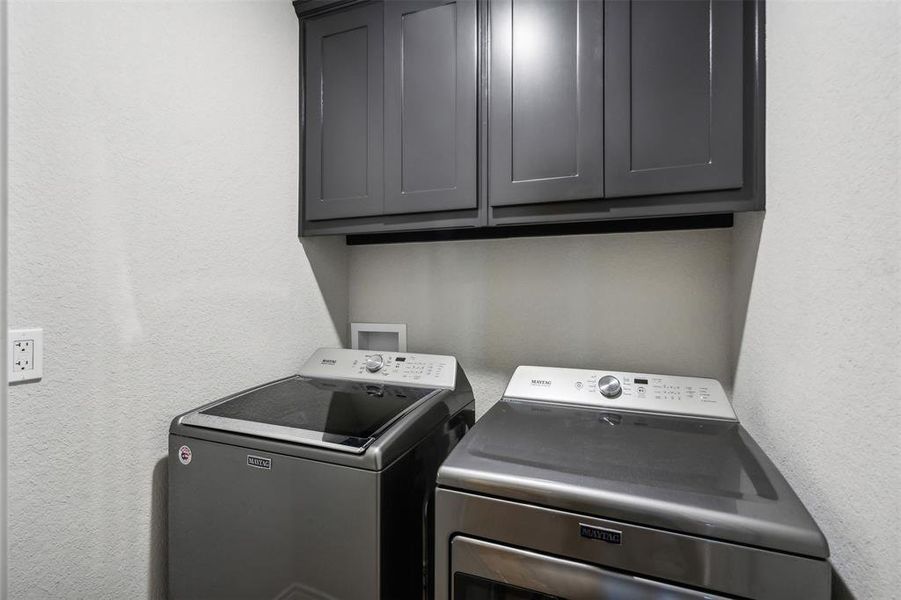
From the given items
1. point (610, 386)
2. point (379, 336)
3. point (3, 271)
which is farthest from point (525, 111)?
point (3, 271)

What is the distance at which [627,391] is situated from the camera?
1319mm

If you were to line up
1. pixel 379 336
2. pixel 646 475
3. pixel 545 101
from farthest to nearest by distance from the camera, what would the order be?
pixel 379 336 → pixel 545 101 → pixel 646 475

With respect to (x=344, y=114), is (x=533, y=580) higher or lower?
lower

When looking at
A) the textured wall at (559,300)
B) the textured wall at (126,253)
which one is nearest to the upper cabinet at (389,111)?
the textured wall at (126,253)

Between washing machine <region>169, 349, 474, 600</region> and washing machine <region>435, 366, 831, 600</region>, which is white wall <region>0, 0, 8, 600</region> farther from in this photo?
washing machine <region>435, 366, 831, 600</region>

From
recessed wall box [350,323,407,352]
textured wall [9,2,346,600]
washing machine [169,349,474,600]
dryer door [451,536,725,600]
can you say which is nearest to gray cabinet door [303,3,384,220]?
textured wall [9,2,346,600]

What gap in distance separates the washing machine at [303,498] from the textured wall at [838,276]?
2.80 ft

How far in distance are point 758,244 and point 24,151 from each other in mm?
1786

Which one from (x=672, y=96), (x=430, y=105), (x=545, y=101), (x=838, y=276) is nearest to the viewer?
(x=838, y=276)

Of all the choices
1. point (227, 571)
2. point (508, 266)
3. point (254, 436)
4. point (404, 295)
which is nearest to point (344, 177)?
point (404, 295)

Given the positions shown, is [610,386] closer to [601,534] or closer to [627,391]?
[627,391]

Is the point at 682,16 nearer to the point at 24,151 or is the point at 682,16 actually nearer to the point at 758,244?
the point at 758,244

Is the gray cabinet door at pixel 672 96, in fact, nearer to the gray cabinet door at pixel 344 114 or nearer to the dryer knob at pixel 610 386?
the dryer knob at pixel 610 386

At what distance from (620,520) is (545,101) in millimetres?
1145
